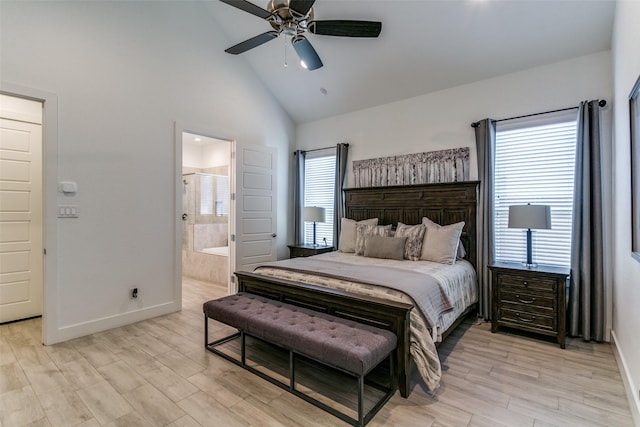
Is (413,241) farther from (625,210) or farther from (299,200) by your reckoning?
(299,200)

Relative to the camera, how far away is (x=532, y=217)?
10.1ft

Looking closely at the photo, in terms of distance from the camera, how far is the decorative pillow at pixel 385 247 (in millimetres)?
3617

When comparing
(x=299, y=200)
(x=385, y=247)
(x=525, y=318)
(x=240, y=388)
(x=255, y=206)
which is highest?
(x=299, y=200)

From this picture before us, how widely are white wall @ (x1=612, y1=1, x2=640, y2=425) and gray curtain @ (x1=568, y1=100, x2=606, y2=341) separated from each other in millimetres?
142

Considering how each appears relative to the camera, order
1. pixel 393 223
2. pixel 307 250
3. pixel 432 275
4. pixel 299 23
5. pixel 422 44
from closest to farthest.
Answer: pixel 299 23 < pixel 432 275 < pixel 422 44 < pixel 393 223 < pixel 307 250

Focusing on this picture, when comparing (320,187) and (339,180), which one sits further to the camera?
(320,187)

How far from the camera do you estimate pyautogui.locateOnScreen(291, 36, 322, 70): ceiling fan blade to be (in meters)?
2.79

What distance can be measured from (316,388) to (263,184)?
3414 mm

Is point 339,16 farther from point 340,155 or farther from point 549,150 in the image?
point 549,150

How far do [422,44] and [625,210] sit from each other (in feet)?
8.51

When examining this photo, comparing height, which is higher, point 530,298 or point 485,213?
point 485,213

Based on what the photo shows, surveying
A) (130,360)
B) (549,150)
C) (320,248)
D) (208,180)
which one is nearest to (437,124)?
(549,150)

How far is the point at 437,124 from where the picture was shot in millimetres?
4191

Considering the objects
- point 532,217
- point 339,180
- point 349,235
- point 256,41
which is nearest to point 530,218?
point 532,217
